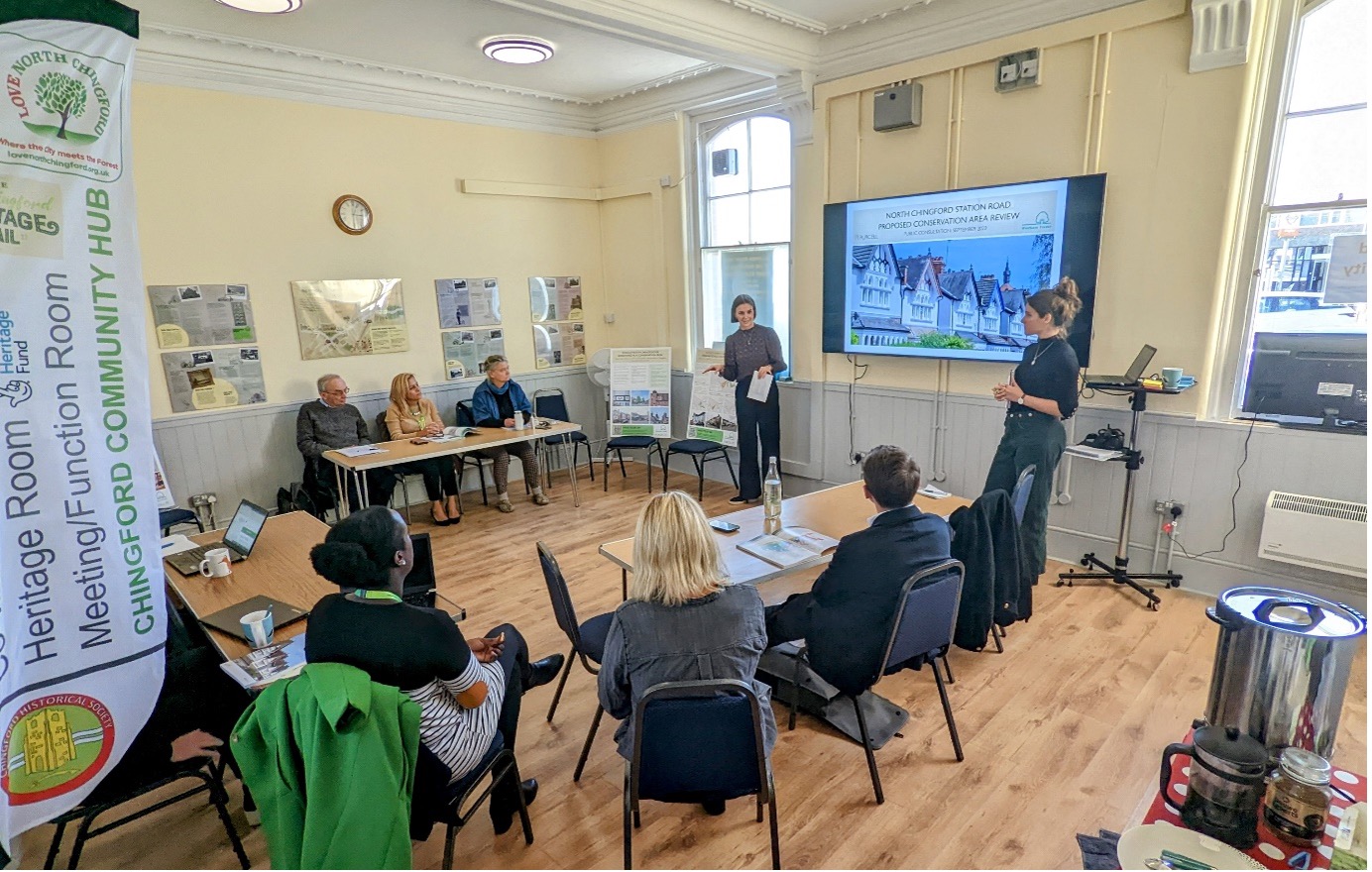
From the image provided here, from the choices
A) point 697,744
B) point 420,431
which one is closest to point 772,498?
point 697,744

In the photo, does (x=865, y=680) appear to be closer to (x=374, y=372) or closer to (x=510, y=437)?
(x=510, y=437)

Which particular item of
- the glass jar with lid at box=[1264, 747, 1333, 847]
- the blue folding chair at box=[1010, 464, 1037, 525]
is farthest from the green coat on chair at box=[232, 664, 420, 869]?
the blue folding chair at box=[1010, 464, 1037, 525]

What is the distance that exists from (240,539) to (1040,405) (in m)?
3.70

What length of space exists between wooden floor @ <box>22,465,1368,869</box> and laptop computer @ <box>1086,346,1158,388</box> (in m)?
1.18

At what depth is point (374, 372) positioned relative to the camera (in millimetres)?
5559

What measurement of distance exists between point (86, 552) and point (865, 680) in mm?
2161

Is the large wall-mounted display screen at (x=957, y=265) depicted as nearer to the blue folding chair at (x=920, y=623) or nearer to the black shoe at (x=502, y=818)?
the blue folding chair at (x=920, y=623)

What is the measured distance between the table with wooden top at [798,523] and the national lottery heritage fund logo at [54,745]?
1.54 meters

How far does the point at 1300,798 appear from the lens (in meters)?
1.13

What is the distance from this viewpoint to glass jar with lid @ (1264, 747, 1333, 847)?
3.67 ft

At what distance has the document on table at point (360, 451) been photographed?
4703mm

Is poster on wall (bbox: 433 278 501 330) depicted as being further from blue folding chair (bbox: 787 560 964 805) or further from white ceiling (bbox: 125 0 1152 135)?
blue folding chair (bbox: 787 560 964 805)

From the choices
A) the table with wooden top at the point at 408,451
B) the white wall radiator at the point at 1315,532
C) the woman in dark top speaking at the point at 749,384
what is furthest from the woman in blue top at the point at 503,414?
the white wall radiator at the point at 1315,532

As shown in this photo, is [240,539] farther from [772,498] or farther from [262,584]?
[772,498]
